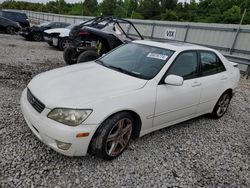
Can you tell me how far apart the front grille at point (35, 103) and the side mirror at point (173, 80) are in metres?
1.70

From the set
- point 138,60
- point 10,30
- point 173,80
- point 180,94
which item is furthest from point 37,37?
point 173,80

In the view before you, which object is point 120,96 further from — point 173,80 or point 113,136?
point 173,80

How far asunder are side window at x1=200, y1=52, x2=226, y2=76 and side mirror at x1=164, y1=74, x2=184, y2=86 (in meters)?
1.00

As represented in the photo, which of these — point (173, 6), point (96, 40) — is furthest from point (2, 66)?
point (173, 6)

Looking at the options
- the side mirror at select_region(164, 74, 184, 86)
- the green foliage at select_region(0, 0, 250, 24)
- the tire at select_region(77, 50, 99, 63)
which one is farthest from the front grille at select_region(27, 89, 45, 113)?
the green foliage at select_region(0, 0, 250, 24)

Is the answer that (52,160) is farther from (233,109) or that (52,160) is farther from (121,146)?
(233,109)

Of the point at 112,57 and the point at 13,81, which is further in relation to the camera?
the point at 13,81

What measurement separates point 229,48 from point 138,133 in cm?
936

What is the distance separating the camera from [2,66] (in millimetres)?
7023

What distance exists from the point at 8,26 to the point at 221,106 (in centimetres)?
1631

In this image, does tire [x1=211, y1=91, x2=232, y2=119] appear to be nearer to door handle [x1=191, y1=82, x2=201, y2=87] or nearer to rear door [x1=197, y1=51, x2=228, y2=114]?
rear door [x1=197, y1=51, x2=228, y2=114]

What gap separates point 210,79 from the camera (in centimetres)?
413

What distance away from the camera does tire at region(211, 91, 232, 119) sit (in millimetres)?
4633

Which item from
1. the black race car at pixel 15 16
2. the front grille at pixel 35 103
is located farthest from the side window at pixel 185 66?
the black race car at pixel 15 16
